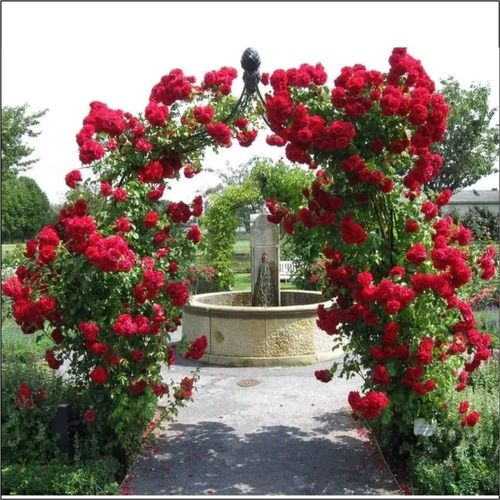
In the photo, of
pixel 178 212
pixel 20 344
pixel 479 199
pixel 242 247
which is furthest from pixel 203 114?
pixel 479 199

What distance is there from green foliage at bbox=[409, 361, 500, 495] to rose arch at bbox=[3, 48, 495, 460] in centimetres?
17

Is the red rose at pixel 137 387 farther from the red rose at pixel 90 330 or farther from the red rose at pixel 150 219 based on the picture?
the red rose at pixel 150 219

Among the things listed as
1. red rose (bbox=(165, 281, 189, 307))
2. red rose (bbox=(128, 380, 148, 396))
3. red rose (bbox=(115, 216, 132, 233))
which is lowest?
red rose (bbox=(128, 380, 148, 396))

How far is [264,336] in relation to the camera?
8.02 m

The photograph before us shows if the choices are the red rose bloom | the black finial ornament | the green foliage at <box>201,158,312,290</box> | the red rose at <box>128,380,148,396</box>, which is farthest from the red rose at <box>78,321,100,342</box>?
the green foliage at <box>201,158,312,290</box>

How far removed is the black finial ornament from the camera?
5141 millimetres

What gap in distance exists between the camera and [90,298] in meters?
4.39

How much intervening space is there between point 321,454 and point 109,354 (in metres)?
1.90

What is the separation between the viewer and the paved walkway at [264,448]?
4.25 meters

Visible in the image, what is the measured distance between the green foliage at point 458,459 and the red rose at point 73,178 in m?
3.25

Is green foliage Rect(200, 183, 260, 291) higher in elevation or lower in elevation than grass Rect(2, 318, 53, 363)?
higher

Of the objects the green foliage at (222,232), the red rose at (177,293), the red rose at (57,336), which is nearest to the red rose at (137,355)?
the red rose at (177,293)

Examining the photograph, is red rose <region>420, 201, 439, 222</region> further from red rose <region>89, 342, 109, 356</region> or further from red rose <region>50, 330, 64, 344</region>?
red rose <region>50, 330, 64, 344</region>

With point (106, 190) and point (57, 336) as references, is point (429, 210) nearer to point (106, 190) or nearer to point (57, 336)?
point (106, 190)
